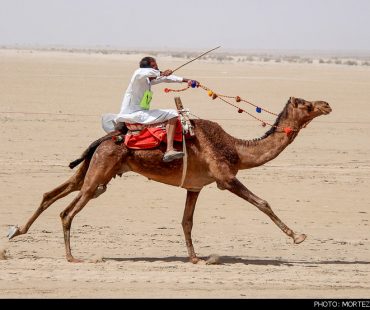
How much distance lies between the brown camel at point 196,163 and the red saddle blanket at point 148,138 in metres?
0.07

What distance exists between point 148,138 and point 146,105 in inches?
16.6

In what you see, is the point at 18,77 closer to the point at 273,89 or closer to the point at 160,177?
the point at 273,89

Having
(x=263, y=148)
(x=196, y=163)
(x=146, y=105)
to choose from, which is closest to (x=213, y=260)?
(x=196, y=163)

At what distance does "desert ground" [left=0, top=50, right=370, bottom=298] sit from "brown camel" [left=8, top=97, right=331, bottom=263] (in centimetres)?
66

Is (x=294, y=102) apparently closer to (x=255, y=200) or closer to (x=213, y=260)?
(x=255, y=200)

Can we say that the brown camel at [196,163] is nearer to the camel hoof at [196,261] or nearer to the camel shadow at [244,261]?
the camel hoof at [196,261]

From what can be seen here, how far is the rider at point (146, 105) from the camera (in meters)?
12.0

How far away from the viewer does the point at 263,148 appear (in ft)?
41.0

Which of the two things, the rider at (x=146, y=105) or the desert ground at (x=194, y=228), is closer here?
the desert ground at (x=194, y=228)

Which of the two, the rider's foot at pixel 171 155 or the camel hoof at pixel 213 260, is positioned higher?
the rider's foot at pixel 171 155

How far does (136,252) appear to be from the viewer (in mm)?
12875

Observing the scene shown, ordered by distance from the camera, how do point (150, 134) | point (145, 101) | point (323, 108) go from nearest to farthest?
point (150, 134) < point (145, 101) < point (323, 108)

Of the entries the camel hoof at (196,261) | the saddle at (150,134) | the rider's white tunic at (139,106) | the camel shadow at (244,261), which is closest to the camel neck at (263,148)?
the saddle at (150,134)

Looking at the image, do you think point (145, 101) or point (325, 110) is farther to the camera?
point (325, 110)
